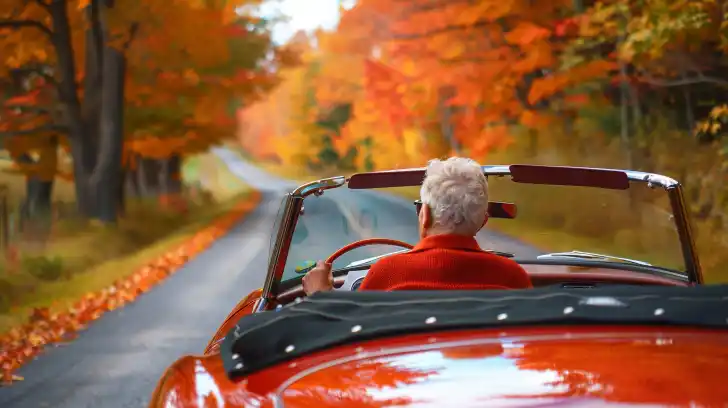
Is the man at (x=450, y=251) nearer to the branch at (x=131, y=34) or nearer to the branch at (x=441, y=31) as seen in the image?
the branch at (x=441, y=31)

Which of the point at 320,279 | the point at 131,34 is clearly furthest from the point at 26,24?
the point at 320,279

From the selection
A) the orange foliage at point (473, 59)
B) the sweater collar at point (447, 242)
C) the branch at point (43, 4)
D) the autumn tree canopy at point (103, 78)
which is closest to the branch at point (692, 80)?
the orange foliage at point (473, 59)

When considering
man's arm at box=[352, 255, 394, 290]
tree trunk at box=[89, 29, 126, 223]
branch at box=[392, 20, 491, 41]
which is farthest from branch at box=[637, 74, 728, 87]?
man's arm at box=[352, 255, 394, 290]

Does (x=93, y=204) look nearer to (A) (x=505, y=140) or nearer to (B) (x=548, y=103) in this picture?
(A) (x=505, y=140)

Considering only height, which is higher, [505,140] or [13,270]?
[505,140]

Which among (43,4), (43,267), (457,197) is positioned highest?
(43,4)

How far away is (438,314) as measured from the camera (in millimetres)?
2350

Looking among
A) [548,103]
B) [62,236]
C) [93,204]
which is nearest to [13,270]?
[62,236]

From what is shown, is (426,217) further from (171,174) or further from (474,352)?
(171,174)

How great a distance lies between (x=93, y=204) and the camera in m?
21.0

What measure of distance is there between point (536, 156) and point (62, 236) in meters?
11.1

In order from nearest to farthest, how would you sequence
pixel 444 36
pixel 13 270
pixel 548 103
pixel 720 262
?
pixel 720 262, pixel 13 270, pixel 444 36, pixel 548 103

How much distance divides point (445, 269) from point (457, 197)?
0.84ft

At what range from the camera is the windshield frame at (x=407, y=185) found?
3.87m
